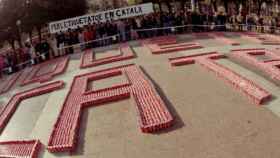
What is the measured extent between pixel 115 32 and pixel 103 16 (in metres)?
1.48

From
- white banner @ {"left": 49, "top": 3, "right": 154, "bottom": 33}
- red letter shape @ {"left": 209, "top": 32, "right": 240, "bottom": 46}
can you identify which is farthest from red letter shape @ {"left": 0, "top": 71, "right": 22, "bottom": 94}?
red letter shape @ {"left": 209, "top": 32, "right": 240, "bottom": 46}

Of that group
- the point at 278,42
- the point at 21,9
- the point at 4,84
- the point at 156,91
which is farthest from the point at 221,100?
the point at 21,9

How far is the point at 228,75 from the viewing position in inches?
653

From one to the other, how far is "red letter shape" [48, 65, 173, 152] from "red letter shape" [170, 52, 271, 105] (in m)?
2.37

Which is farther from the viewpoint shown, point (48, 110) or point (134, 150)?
point (48, 110)

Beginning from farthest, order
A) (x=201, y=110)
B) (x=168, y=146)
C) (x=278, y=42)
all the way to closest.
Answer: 1. (x=278, y=42)
2. (x=201, y=110)
3. (x=168, y=146)

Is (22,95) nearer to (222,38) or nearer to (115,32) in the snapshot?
(115,32)

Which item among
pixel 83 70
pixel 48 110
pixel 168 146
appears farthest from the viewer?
pixel 83 70

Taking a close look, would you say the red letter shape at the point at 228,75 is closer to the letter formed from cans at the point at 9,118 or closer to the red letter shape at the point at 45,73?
the letter formed from cans at the point at 9,118

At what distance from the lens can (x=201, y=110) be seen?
539 inches

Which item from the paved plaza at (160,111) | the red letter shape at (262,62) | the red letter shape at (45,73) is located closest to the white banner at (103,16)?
the red letter shape at (45,73)

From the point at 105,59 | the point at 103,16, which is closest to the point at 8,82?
the point at 105,59

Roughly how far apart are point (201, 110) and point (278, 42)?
42.7ft

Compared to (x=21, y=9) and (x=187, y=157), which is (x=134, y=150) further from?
(x=21, y=9)
